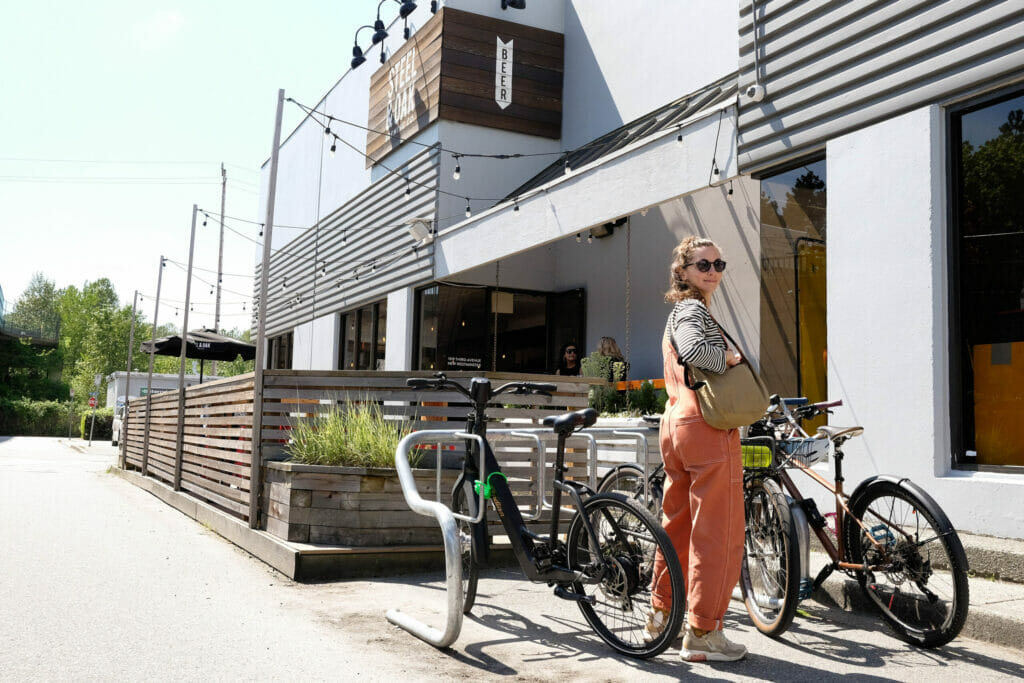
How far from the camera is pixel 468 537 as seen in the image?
175 inches

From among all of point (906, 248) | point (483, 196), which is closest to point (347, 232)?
point (483, 196)

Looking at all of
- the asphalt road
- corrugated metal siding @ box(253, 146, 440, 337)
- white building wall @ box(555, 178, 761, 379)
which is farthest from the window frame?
corrugated metal siding @ box(253, 146, 440, 337)

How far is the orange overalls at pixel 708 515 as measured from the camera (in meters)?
3.72

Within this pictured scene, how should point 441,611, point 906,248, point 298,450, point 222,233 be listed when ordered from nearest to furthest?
point 441,611 < point 906,248 < point 298,450 < point 222,233

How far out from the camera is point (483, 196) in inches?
593

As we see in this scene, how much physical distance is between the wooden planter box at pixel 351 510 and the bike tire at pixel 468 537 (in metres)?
1.46

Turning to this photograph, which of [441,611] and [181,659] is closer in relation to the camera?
[181,659]

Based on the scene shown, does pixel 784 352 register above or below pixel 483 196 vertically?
below

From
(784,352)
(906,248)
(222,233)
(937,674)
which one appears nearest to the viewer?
(937,674)

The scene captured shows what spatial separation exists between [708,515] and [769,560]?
761 mm

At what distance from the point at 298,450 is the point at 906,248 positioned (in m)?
4.63

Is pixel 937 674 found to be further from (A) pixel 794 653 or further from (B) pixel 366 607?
(B) pixel 366 607

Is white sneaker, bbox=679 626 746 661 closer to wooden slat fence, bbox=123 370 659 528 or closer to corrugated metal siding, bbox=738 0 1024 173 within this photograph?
wooden slat fence, bbox=123 370 659 528

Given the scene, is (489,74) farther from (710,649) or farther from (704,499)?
(710,649)
